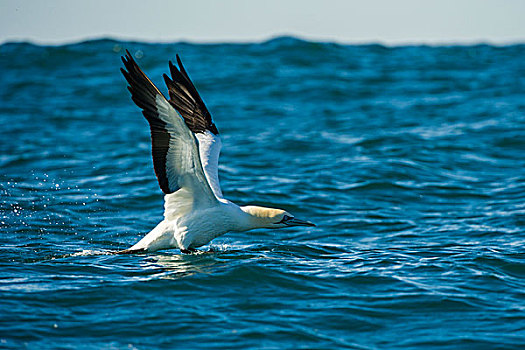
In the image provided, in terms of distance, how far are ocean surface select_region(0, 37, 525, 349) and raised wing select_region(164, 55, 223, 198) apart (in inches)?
47.4

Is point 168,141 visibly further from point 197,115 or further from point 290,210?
point 290,210

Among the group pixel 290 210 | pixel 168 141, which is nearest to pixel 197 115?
pixel 168 141

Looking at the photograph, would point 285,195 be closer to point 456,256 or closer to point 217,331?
point 456,256

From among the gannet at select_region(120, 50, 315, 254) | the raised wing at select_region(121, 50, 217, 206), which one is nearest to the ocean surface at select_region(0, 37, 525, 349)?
the gannet at select_region(120, 50, 315, 254)

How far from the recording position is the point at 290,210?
11250 mm

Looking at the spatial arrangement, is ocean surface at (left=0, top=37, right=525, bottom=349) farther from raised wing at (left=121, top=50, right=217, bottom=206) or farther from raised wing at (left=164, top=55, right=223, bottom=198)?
raised wing at (left=164, top=55, right=223, bottom=198)

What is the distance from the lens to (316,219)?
35.5 feet

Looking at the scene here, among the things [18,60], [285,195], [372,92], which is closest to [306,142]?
[285,195]

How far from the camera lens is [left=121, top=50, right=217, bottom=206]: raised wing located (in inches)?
281

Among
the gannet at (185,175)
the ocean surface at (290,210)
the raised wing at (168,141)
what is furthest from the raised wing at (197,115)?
the ocean surface at (290,210)

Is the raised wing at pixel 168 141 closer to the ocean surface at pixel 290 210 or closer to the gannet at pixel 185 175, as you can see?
the gannet at pixel 185 175

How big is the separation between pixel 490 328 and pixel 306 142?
10.4 m

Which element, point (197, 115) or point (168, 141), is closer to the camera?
point (168, 141)

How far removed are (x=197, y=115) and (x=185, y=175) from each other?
1537 millimetres
